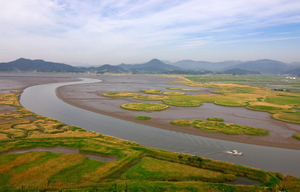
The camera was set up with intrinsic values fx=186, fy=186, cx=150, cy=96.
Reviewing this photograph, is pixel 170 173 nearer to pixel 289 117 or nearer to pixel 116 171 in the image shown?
pixel 116 171

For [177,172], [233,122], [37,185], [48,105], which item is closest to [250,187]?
[177,172]

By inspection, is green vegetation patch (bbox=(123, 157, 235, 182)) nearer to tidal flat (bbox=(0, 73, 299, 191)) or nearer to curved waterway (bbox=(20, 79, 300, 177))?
tidal flat (bbox=(0, 73, 299, 191))

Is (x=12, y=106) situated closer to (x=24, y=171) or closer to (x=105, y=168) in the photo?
(x=24, y=171)

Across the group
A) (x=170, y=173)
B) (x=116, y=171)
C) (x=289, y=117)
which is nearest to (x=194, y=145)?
(x=170, y=173)

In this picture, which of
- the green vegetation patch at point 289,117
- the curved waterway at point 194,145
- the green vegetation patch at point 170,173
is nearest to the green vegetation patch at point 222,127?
the curved waterway at point 194,145

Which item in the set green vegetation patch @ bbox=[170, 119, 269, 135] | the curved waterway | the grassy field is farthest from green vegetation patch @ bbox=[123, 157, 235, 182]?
green vegetation patch @ bbox=[170, 119, 269, 135]

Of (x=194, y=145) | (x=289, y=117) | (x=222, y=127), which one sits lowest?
(x=194, y=145)

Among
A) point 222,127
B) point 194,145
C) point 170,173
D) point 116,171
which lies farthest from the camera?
point 222,127
